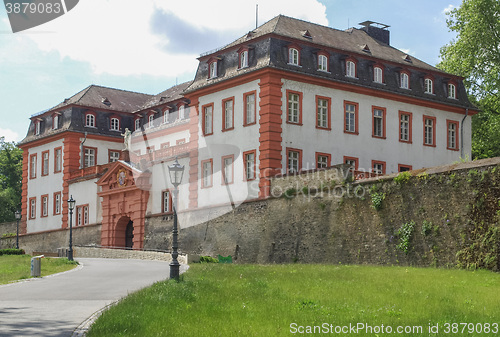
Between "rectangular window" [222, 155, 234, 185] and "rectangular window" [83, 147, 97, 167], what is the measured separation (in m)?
21.8

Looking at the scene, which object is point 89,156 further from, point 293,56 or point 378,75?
point 378,75

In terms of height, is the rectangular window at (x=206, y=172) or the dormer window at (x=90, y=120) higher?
the dormer window at (x=90, y=120)

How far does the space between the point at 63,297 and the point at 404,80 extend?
31401 mm

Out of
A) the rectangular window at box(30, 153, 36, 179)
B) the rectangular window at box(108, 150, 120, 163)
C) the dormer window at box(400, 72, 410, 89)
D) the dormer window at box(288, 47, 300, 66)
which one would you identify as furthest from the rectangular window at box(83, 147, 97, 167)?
the dormer window at box(400, 72, 410, 89)

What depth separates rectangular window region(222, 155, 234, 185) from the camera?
149ft

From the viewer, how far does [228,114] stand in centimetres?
4631

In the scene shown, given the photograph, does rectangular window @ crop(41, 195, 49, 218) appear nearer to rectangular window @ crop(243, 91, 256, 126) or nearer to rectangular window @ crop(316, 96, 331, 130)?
rectangular window @ crop(243, 91, 256, 126)

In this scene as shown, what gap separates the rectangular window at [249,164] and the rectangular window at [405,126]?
9440 millimetres

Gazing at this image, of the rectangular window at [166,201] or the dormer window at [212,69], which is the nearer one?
the dormer window at [212,69]

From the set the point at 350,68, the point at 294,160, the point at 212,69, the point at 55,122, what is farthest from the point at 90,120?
the point at 294,160

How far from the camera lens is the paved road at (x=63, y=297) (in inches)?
645

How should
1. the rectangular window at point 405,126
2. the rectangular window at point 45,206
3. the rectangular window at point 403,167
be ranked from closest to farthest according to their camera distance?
the rectangular window at point 403,167
the rectangular window at point 405,126
the rectangular window at point 45,206

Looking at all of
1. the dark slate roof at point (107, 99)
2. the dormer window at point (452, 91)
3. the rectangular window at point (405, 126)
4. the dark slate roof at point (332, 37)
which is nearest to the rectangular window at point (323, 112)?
the dark slate roof at point (332, 37)

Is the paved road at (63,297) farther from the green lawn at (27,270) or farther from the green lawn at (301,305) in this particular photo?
the green lawn at (27,270)
